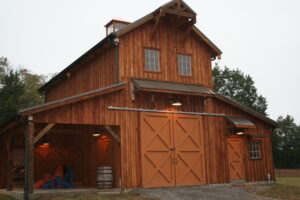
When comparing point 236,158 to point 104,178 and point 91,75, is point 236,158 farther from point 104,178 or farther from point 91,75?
point 91,75

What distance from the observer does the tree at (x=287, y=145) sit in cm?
4919

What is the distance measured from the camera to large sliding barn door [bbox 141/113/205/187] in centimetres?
1598

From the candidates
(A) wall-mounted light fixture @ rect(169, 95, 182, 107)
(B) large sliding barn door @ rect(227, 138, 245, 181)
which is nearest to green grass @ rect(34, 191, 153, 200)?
(A) wall-mounted light fixture @ rect(169, 95, 182, 107)

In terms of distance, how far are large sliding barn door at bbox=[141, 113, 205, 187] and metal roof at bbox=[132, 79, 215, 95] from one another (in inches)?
50.9

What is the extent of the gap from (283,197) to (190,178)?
3.98 m

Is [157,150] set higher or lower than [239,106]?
lower

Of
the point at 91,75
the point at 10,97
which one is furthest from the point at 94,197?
the point at 10,97

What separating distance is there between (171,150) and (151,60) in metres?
4.09

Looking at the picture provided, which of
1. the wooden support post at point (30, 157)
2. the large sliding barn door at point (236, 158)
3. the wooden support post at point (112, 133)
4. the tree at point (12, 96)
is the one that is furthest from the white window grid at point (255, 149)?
the tree at point (12, 96)

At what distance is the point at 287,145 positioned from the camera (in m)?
53.7

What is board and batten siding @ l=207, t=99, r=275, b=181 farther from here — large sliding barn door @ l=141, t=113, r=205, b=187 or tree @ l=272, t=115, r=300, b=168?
tree @ l=272, t=115, r=300, b=168

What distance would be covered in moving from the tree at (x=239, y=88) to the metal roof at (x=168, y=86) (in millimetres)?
33595

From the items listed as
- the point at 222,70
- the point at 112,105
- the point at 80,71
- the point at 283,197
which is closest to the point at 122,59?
the point at 112,105

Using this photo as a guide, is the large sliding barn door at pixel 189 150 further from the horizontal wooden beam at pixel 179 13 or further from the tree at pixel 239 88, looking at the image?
the tree at pixel 239 88
